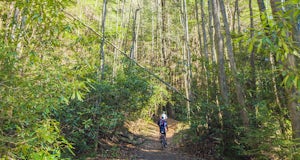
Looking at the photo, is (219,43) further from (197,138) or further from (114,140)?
(114,140)

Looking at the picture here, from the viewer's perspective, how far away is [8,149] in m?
2.15

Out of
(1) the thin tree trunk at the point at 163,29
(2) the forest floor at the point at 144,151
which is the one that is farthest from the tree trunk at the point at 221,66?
(1) the thin tree trunk at the point at 163,29

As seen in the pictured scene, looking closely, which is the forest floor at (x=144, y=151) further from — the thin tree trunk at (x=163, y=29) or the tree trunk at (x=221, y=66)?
the thin tree trunk at (x=163, y=29)

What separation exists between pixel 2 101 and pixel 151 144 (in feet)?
30.3

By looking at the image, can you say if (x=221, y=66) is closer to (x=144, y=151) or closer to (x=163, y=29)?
(x=144, y=151)

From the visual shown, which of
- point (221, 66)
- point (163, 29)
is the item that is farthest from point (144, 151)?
point (163, 29)

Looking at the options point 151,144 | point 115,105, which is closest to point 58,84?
point 115,105

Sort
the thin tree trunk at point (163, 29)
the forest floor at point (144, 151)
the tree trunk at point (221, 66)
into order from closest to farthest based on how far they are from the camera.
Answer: the tree trunk at point (221, 66), the forest floor at point (144, 151), the thin tree trunk at point (163, 29)

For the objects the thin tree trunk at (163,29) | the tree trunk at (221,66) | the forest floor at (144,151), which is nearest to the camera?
the tree trunk at (221,66)

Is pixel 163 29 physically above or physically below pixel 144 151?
above

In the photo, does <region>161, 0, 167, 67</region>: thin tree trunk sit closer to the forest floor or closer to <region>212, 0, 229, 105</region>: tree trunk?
the forest floor

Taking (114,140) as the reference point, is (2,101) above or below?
above

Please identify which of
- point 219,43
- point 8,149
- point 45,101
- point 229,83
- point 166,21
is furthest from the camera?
point 166,21

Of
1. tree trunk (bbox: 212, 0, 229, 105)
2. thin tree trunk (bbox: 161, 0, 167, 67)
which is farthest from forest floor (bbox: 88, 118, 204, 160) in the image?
thin tree trunk (bbox: 161, 0, 167, 67)
